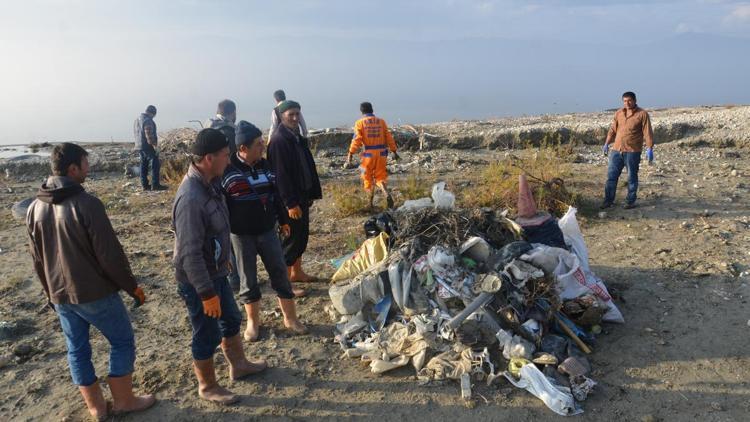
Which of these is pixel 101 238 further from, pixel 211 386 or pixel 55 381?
pixel 55 381

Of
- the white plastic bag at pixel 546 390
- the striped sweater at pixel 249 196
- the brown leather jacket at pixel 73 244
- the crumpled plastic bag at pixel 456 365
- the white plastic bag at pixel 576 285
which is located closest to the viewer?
the brown leather jacket at pixel 73 244

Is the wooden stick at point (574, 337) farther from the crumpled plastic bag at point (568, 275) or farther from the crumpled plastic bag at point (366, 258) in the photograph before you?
the crumpled plastic bag at point (366, 258)

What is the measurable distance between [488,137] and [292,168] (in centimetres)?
865

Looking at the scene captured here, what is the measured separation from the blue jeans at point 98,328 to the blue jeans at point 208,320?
14.3 inches

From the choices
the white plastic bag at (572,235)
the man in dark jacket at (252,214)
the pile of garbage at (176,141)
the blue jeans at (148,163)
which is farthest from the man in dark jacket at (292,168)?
the pile of garbage at (176,141)

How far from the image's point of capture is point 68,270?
2.69 m

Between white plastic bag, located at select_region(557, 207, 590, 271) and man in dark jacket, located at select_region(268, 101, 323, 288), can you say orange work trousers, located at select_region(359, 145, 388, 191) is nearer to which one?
man in dark jacket, located at select_region(268, 101, 323, 288)

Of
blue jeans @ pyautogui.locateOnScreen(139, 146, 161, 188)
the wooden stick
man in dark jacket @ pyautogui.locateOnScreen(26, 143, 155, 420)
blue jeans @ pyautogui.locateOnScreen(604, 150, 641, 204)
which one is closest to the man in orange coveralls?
blue jeans @ pyautogui.locateOnScreen(604, 150, 641, 204)

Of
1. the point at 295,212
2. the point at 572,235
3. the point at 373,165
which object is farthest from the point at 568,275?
the point at 373,165

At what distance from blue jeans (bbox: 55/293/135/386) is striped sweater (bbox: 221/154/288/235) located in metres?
0.97

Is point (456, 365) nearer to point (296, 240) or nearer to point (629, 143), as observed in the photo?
point (296, 240)

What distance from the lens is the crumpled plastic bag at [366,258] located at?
447 cm

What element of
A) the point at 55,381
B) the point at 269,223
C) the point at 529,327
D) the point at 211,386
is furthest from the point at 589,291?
the point at 55,381

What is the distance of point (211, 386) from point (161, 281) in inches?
92.4
